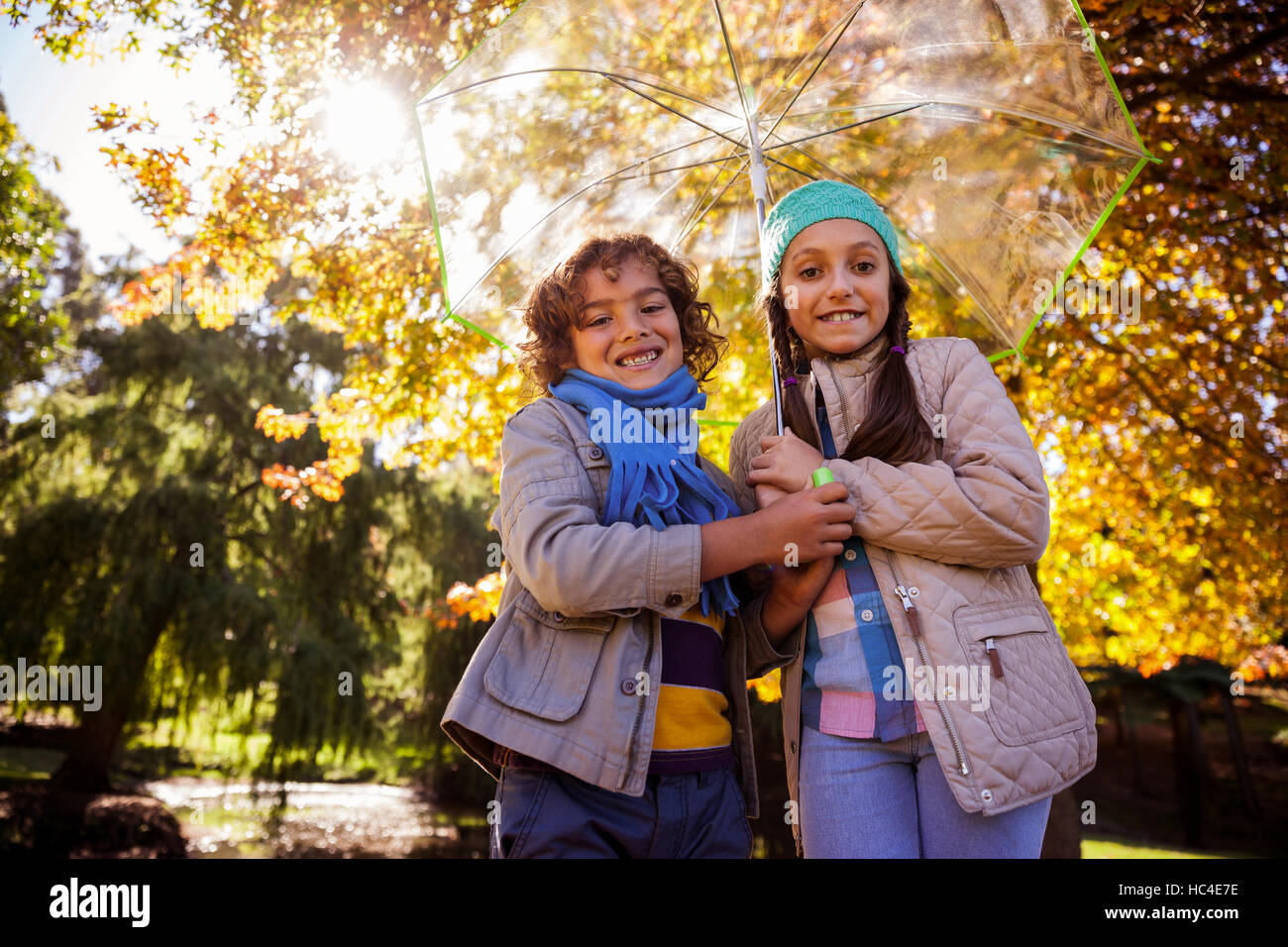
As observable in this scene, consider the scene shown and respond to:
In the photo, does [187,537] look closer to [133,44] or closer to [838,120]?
[133,44]

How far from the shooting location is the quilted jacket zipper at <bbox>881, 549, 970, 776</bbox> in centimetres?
184

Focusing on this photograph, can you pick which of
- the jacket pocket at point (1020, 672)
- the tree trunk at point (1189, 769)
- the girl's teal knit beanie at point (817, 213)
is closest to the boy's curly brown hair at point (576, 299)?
the girl's teal knit beanie at point (817, 213)

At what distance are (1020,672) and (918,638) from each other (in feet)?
0.73

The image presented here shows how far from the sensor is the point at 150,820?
10148mm

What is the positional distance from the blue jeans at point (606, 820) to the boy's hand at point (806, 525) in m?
0.53

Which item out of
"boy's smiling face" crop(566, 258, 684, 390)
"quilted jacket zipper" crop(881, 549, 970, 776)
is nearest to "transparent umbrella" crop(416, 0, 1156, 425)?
"boy's smiling face" crop(566, 258, 684, 390)

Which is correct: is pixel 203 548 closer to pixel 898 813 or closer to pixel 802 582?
pixel 802 582

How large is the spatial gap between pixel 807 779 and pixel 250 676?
955 cm

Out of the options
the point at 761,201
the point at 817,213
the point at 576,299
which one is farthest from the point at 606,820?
the point at 761,201

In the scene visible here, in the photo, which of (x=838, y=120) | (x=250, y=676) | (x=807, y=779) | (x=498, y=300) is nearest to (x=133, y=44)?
(x=498, y=300)

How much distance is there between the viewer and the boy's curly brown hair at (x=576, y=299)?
7.64ft

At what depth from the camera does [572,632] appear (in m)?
1.93

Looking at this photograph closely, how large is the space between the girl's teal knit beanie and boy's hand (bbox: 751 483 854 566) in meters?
0.76
